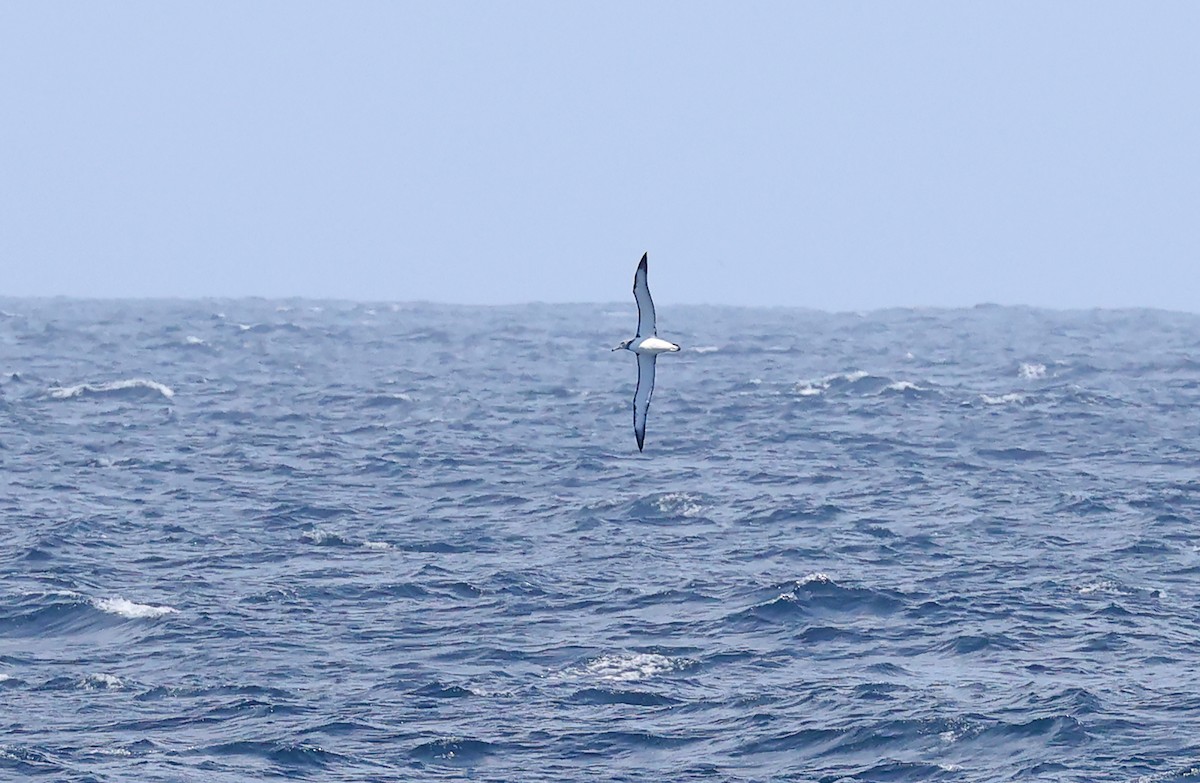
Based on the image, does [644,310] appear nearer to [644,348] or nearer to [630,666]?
[644,348]

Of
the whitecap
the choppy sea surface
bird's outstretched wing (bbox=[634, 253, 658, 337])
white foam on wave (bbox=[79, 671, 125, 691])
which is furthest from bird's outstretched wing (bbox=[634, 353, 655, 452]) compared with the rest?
the whitecap

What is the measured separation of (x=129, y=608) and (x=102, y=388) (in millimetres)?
38017

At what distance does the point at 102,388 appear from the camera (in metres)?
72.7

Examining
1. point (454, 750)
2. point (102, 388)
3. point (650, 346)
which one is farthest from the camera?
point (102, 388)

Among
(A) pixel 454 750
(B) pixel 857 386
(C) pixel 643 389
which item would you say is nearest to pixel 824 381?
(B) pixel 857 386

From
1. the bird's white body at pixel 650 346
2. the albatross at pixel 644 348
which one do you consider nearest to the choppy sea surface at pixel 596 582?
the albatross at pixel 644 348

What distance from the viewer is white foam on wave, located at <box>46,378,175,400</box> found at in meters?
70.9

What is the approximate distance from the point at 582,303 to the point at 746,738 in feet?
430

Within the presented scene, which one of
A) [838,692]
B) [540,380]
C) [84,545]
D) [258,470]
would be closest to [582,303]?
[540,380]

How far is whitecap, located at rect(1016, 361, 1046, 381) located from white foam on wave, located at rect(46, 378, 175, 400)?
39923mm

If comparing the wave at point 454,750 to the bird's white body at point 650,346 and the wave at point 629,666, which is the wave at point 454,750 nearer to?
the wave at point 629,666

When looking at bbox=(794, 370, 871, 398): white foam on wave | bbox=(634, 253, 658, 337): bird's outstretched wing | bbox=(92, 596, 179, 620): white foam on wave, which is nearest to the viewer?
bbox=(634, 253, 658, 337): bird's outstretched wing

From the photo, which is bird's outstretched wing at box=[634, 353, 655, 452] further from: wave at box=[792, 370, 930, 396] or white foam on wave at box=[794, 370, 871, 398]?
wave at box=[792, 370, 930, 396]

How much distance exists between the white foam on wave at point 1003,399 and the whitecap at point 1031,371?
8313mm
